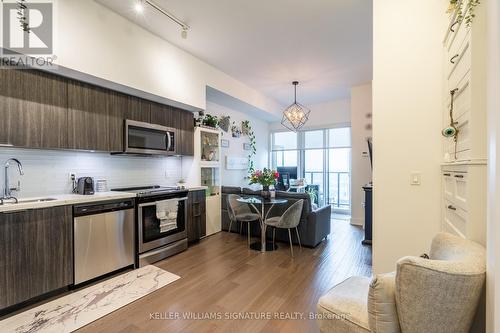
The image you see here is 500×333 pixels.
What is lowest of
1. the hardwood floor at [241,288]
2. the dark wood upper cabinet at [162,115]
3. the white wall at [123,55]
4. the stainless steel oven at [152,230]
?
the hardwood floor at [241,288]

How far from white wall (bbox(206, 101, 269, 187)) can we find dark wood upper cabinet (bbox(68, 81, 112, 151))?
250 cm

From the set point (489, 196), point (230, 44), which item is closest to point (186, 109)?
point (230, 44)

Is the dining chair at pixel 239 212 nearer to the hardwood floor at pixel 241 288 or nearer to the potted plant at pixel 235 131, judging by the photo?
the hardwood floor at pixel 241 288

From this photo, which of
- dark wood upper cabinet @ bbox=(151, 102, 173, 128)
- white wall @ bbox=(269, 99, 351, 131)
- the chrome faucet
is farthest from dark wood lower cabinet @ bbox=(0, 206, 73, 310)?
white wall @ bbox=(269, 99, 351, 131)

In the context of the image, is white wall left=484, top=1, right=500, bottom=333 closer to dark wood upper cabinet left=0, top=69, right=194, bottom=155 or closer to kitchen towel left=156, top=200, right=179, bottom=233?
kitchen towel left=156, top=200, right=179, bottom=233

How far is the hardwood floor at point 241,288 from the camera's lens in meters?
1.93

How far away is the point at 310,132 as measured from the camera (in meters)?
7.00

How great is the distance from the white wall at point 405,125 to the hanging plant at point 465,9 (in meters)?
0.39

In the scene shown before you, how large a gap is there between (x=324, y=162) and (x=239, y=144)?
256cm

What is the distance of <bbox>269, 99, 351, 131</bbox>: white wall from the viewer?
21.0ft

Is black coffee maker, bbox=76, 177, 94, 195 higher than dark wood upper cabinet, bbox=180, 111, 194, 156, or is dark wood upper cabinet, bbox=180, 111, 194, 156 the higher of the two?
dark wood upper cabinet, bbox=180, 111, 194, 156

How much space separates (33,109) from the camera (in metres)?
2.28

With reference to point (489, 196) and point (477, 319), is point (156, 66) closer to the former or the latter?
point (489, 196)

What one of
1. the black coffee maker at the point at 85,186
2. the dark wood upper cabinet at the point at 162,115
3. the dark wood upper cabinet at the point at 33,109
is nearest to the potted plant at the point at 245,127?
the dark wood upper cabinet at the point at 162,115
